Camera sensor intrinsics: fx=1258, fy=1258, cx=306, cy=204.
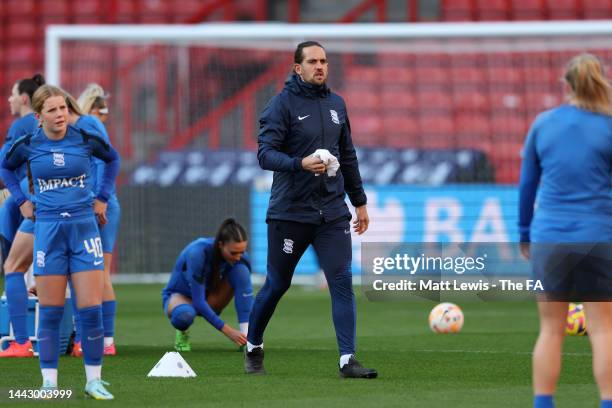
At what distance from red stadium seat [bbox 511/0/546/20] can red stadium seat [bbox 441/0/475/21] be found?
76 cm

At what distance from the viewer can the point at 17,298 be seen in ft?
31.6

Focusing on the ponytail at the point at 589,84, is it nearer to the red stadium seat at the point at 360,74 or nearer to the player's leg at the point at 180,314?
the player's leg at the point at 180,314

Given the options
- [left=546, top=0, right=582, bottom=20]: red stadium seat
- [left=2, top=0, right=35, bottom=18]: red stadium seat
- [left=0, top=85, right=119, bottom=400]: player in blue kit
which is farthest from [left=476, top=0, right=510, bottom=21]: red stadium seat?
[left=0, top=85, right=119, bottom=400]: player in blue kit

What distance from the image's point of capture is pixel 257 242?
19297 mm

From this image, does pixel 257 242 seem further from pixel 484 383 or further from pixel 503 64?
pixel 484 383

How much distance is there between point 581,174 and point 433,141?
1428cm

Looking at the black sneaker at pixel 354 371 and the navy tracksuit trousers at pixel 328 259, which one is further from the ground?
the navy tracksuit trousers at pixel 328 259

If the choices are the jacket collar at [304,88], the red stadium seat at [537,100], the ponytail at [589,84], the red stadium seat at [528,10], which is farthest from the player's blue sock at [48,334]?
the red stadium seat at [528,10]

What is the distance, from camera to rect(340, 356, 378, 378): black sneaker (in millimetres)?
7957

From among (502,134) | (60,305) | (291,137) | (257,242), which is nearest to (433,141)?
(502,134)

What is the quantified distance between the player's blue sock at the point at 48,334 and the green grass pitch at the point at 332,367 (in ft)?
A: 0.91

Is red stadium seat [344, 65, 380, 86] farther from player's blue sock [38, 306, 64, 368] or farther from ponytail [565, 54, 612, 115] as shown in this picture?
ponytail [565, 54, 612, 115]

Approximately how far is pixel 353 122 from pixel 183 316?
35.6 feet

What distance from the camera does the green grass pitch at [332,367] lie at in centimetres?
708
